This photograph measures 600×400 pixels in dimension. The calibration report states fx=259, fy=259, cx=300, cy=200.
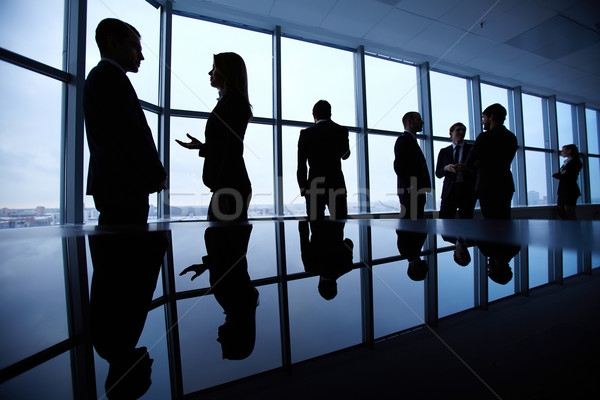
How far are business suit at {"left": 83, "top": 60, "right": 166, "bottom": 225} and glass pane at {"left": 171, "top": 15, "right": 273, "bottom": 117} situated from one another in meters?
2.49

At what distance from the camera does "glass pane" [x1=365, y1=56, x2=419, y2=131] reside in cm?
432

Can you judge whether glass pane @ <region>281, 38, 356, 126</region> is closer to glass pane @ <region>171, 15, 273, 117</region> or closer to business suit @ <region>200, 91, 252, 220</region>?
glass pane @ <region>171, 15, 273, 117</region>

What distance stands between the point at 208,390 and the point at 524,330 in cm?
18

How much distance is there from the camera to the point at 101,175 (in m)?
0.94

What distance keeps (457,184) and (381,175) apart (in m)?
1.91

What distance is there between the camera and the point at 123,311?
22 centimetres

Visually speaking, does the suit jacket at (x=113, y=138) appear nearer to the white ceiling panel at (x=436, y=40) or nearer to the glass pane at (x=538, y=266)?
the glass pane at (x=538, y=266)

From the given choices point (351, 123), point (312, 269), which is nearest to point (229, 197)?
point (312, 269)

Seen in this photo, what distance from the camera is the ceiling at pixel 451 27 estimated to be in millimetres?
3254

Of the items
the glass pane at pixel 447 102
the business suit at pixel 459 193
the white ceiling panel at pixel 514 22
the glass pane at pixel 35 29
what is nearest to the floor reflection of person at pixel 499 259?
the business suit at pixel 459 193

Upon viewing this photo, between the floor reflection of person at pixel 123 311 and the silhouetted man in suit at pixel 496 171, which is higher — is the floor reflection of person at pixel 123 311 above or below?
below

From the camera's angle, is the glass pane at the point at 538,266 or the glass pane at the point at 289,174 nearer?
the glass pane at the point at 538,266

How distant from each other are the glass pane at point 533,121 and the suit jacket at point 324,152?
6.74 meters

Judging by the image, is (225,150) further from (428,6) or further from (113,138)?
(428,6)
